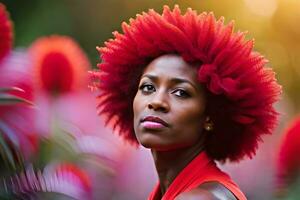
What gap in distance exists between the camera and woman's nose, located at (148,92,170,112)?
10.9 feet

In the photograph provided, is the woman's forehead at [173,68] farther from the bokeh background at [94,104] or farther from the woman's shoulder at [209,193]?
the bokeh background at [94,104]

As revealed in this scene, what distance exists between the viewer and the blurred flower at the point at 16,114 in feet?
11.0

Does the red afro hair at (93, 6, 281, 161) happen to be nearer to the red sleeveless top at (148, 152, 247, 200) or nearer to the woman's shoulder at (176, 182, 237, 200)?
the red sleeveless top at (148, 152, 247, 200)

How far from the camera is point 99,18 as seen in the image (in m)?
7.90

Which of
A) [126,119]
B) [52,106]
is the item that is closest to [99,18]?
[52,106]

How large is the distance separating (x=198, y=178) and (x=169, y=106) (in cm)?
30

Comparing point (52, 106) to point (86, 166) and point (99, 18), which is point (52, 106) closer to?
point (86, 166)

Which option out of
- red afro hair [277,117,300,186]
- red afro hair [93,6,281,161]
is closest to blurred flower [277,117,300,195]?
red afro hair [277,117,300,186]

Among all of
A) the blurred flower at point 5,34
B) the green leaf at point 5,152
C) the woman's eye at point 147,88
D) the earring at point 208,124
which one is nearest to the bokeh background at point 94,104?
the green leaf at point 5,152

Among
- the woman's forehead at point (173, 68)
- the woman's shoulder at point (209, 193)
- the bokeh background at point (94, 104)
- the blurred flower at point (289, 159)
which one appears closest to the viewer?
the woman's shoulder at point (209, 193)

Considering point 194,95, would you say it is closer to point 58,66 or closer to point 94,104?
point 94,104

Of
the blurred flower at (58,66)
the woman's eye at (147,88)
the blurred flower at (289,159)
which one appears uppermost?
the blurred flower at (58,66)

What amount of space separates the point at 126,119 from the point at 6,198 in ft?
2.76

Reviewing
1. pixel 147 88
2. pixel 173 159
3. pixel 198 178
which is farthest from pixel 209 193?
pixel 147 88
